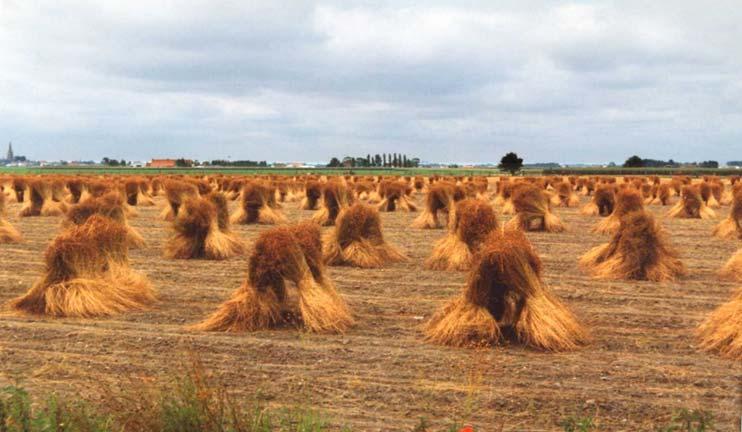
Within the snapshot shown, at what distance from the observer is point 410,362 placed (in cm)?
852

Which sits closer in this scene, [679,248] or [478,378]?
[478,378]

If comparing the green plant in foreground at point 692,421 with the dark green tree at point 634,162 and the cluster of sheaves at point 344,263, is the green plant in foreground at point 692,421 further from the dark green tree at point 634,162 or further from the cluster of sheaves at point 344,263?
the dark green tree at point 634,162

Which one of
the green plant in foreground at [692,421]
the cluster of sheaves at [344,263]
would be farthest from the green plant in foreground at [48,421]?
the cluster of sheaves at [344,263]

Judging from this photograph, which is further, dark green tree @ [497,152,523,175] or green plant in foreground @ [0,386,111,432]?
dark green tree @ [497,152,523,175]

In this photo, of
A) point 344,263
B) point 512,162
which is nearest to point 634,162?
point 512,162

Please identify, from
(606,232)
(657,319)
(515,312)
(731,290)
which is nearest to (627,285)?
(731,290)

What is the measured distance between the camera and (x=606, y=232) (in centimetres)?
2298

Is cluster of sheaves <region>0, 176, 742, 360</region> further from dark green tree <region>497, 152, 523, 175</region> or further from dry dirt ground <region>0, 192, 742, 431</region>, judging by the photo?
dark green tree <region>497, 152, 523, 175</region>

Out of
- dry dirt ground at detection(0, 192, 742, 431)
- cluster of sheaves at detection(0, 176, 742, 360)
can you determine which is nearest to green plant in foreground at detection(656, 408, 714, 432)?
dry dirt ground at detection(0, 192, 742, 431)

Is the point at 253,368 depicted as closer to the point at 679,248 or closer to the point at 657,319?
the point at 657,319

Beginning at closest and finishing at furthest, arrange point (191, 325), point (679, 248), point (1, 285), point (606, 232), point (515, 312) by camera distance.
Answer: point (515, 312) → point (191, 325) → point (1, 285) → point (679, 248) → point (606, 232)

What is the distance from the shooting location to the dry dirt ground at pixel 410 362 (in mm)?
6934

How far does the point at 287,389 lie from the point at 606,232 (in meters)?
17.5

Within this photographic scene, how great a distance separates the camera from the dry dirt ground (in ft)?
22.7
